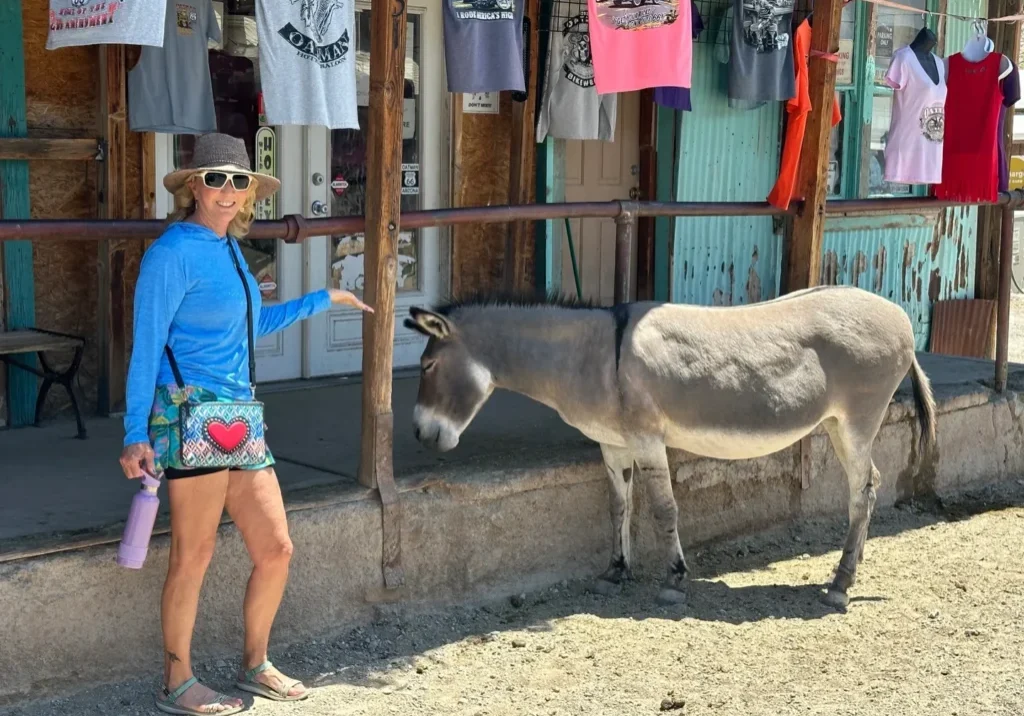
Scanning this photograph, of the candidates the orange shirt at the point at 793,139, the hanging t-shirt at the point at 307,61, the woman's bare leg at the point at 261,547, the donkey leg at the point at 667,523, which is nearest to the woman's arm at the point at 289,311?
the woman's bare leg at the point at 261,547

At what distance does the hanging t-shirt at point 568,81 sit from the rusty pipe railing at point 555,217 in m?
1.80

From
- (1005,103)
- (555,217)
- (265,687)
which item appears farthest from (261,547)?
(1005,103)

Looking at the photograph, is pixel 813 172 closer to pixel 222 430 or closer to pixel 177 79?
pixel 177 79

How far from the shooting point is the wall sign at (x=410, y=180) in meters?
8.70

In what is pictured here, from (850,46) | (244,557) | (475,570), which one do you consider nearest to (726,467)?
(475,570)

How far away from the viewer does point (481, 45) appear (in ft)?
23.6

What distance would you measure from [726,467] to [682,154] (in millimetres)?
3270

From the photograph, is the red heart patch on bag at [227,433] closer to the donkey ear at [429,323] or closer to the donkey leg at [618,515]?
the donkey ear at [429,323]

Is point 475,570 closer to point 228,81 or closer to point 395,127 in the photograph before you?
point 395,127

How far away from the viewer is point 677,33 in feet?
23.6

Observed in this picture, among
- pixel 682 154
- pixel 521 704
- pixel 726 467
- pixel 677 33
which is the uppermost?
pixel 677 33

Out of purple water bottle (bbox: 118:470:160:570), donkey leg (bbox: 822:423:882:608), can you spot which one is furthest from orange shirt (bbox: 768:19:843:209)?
purple water bottle (bbox: 118:470:160:570)

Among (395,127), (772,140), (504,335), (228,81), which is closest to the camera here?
(395,127)

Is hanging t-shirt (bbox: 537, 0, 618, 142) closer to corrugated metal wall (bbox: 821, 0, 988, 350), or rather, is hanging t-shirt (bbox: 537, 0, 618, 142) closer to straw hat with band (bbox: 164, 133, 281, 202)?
corrugated metal wall (bbox: 821, 0, 988, 350)
